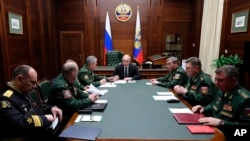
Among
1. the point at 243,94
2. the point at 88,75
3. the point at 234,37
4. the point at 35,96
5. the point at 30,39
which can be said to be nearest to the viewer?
the point at 243,94

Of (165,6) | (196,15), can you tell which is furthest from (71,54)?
(196,15)

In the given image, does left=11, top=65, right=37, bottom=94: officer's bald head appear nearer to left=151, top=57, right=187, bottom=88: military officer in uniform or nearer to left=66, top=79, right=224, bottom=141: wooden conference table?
left=66, top=79, right=224, bottom=141: wooden conference table

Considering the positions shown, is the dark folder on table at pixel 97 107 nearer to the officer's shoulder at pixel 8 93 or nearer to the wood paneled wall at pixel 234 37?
the officer's shoulder at pixel 8 93

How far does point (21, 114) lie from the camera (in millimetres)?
1469

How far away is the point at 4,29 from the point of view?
3891 mm

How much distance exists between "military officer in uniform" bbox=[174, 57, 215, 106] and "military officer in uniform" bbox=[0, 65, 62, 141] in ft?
5.36

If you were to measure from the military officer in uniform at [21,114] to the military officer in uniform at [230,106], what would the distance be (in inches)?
53.7

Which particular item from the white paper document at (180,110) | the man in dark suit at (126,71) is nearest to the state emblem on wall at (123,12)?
the man in dark suit at (126,71)

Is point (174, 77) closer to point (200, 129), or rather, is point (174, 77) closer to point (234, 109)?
point (234, 109)

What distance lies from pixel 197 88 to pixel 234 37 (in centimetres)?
258

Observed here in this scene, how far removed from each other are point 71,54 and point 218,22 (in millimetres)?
4842

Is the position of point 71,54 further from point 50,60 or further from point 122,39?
point 122,39

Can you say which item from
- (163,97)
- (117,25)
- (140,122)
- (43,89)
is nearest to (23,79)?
(140,122)

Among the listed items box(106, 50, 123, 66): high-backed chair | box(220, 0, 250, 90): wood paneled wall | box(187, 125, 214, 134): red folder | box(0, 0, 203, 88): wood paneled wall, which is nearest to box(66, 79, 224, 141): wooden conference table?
box(187, 125, 214, 134): red folder
